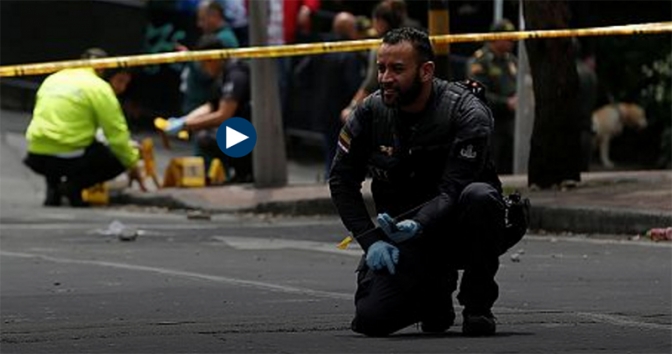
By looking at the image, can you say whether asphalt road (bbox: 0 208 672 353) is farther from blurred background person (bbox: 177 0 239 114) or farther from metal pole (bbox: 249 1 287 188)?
blurred background person (bbox: 177 0 239 114)

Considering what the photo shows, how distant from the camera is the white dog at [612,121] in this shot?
2205cm

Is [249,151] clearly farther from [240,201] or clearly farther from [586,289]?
[586,289]

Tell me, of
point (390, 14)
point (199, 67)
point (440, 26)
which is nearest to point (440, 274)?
point (440, 26)

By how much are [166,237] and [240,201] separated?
2.94m

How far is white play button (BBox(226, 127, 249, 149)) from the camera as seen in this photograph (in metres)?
19.4

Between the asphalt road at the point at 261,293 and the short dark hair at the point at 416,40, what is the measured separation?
117cm

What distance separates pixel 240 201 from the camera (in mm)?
17609

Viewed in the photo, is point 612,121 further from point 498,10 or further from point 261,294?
point 261,294

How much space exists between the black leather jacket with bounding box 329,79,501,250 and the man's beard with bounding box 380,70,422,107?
0.07 meters

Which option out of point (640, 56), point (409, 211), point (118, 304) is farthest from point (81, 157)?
point (409, 211)

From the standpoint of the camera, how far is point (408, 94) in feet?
27.3

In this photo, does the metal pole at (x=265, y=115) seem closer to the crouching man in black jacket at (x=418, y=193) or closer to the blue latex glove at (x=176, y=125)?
the blue latex glove at (x=176, y=125)
